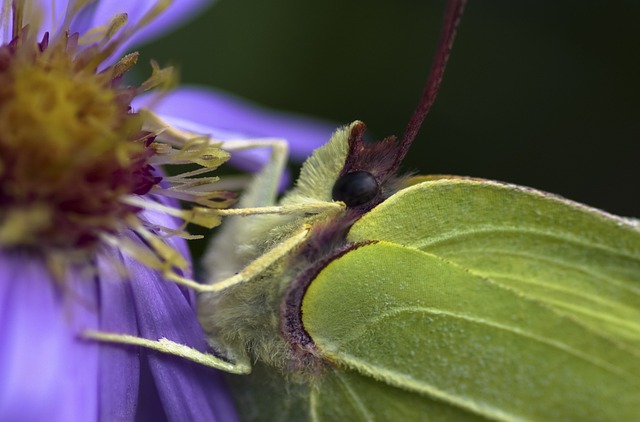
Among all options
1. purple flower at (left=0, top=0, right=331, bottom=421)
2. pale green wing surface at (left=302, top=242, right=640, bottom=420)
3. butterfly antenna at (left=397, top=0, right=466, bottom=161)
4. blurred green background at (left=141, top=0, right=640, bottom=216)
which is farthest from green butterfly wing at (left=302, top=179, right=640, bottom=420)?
blurred green background at (left=141, top=0, right=640, bottom=216)

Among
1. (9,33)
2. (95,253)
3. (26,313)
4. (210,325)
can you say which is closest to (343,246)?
(210,325)

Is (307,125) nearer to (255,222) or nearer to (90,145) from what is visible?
(255,222)

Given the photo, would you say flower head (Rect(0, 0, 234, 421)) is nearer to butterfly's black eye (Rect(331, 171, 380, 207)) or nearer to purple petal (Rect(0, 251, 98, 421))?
purple petal (Rect(0, 251, 98, 421))

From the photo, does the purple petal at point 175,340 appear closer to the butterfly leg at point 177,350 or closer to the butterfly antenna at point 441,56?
the butterfly leg at point 177,350

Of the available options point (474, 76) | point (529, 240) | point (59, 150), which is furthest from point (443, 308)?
point (474, 76)

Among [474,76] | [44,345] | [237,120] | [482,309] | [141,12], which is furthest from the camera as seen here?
[474,76]

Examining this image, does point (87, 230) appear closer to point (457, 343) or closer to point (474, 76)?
point (457, 343)
